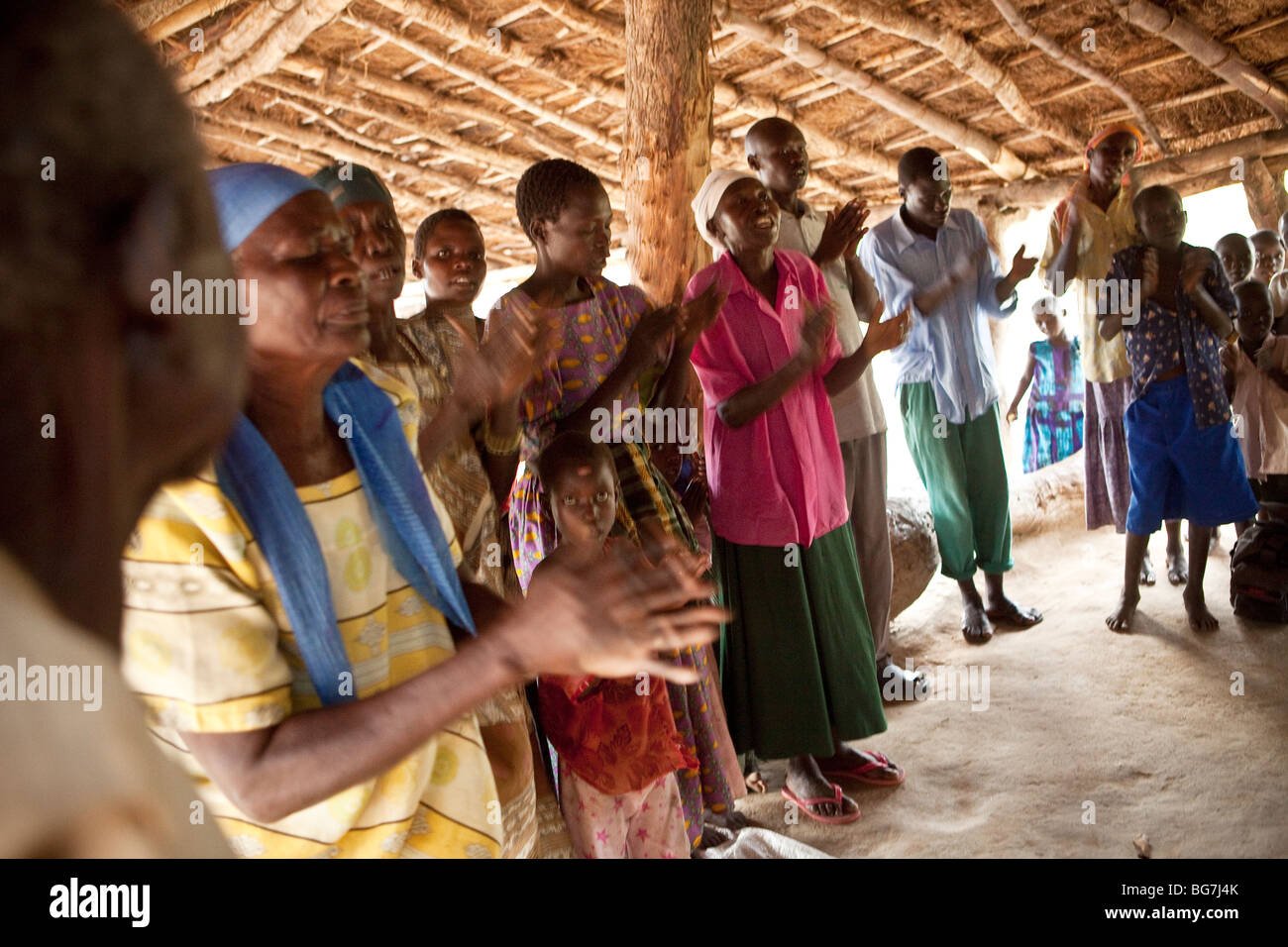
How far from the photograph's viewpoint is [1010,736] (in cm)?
342

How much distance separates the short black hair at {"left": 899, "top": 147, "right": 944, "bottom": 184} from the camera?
396cm

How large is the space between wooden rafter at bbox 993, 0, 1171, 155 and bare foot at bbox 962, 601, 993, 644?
11.5 ft

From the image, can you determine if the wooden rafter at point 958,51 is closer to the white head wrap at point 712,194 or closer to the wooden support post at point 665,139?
the wooden support post at point 665,139

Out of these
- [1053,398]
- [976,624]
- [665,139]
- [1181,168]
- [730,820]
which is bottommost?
[730,820]

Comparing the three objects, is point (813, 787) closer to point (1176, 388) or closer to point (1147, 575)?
point (1176, 388)

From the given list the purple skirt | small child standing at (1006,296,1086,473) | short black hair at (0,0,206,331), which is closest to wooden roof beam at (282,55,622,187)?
the purple skirt

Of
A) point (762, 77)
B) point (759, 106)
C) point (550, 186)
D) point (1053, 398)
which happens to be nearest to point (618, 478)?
point (550, 186)

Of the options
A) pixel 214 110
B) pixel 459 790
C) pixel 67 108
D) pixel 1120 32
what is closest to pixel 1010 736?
pixel 459 790

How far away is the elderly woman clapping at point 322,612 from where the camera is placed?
99cm

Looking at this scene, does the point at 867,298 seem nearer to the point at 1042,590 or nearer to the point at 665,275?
the point at 665,275

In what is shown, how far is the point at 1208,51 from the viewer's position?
5.54 meters

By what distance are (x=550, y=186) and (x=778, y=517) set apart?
1.22 metres
